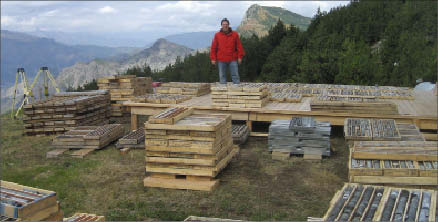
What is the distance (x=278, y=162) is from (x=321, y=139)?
110 cm

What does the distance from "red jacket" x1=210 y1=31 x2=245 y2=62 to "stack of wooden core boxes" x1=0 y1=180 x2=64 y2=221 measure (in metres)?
8.19

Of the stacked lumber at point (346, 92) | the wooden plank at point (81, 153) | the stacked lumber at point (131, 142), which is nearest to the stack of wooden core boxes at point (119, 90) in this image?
the stacked lumber at point (131, 142)

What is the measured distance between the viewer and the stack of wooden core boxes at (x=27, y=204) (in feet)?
16.2

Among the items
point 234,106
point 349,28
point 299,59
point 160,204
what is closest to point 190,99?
point 234,106

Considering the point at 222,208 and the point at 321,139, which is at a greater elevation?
the point at 321,139

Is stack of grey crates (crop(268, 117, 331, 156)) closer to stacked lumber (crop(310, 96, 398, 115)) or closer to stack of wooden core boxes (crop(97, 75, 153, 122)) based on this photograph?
stacked lumber (crop(310, 96, 398, 115))

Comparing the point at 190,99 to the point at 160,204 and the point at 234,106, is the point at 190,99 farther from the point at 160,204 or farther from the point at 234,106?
the point at 160,204

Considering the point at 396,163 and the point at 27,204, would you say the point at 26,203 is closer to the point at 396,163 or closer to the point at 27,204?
the point at 27,204

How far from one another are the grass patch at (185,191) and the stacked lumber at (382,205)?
0.93m

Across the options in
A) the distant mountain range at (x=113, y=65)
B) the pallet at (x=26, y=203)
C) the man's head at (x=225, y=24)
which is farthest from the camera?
the distant mountain range at (x=113, y=65)

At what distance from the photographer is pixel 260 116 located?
11.5m

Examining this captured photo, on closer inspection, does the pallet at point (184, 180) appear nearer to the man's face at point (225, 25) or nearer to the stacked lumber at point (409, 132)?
the stacked lumber at point (409, 132)

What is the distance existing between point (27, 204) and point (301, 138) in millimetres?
6067

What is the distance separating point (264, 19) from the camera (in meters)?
102
